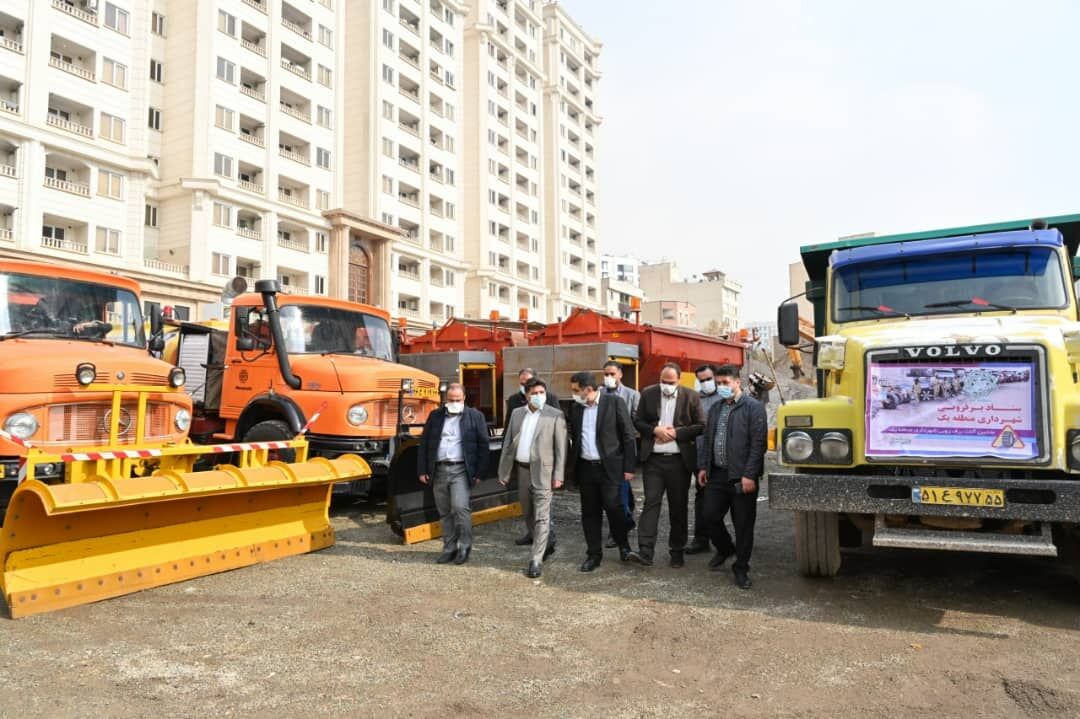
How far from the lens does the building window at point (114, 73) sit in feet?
104

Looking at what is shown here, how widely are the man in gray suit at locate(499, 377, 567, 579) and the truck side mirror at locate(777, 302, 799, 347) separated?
2.26 m

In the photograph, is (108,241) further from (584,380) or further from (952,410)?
(952,410)

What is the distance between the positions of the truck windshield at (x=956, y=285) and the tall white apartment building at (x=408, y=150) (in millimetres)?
38411

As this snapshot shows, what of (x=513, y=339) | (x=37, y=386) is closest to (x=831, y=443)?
(x=37, y=386)

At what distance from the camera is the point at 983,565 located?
670 centimetres

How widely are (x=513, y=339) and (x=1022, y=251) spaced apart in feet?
32.9

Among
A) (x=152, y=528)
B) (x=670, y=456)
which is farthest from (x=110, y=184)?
(x=670, y=456)

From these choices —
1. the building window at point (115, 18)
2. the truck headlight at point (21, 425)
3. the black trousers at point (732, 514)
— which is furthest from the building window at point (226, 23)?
the black trousers at point (732, 514)

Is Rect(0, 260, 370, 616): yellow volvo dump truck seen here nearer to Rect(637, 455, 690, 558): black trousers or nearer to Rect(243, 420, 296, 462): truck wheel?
Rect(243, 420, 296, 462): truck wheel

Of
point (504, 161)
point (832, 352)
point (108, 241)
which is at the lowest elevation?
point (832, 352)

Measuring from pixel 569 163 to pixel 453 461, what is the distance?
67989 millimetres

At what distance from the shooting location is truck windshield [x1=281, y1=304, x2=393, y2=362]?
934cm

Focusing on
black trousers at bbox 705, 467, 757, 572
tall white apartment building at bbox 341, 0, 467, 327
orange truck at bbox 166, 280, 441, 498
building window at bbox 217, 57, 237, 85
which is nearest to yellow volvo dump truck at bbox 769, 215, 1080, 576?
black trousers at bbox 705, 467, 757, 572

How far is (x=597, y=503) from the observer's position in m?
6.84
